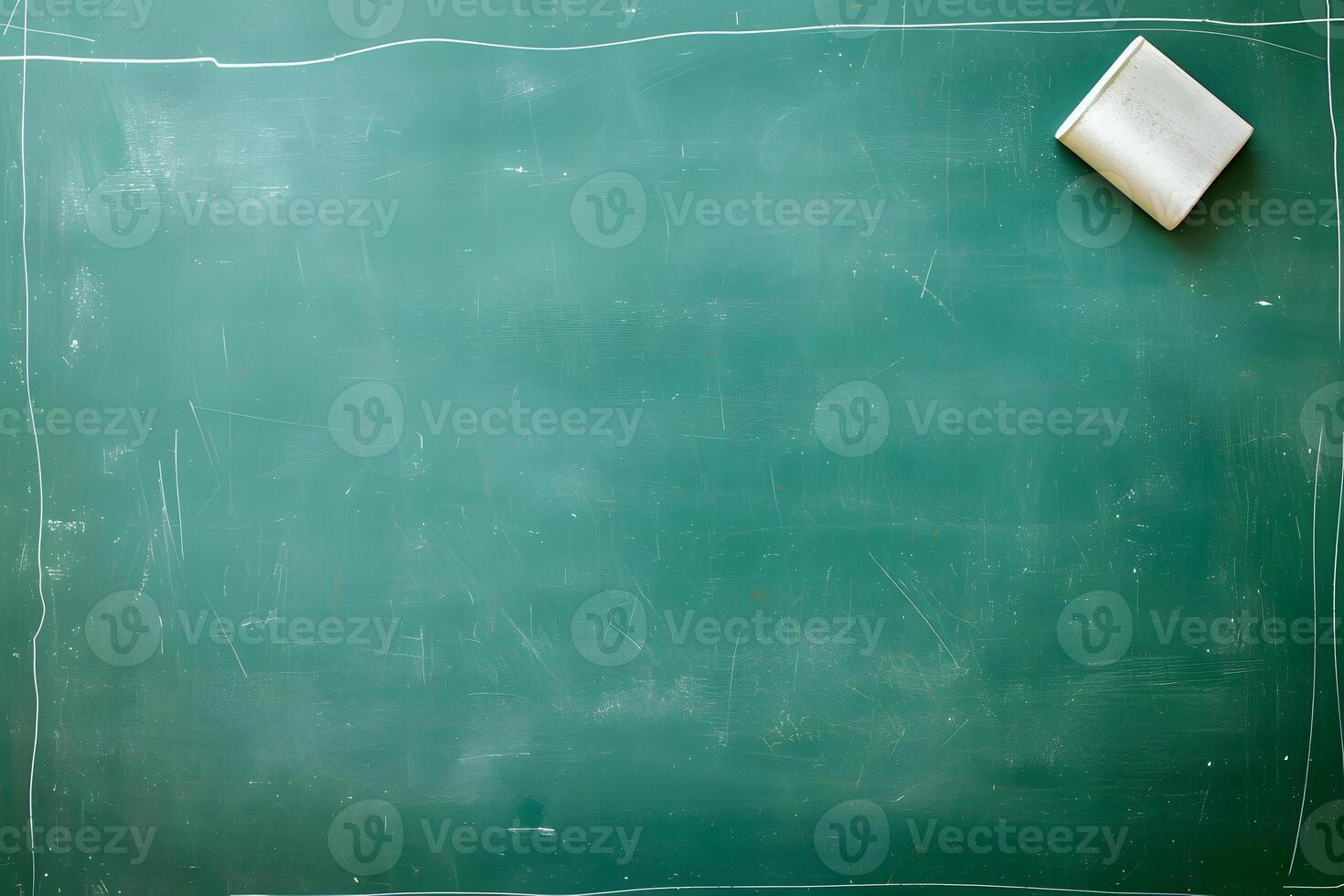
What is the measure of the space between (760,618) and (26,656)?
68.4 inches

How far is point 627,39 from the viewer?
174 centimetres

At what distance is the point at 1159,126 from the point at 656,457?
1.36 meters

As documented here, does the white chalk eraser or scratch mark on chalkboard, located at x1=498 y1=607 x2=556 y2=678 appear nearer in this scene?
the white chalk eraser

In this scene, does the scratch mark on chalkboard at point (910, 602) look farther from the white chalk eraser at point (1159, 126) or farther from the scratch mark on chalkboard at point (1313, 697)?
the white chalk eraser at point (1159, 126)

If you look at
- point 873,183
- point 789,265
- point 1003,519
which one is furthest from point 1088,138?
point 1003,519

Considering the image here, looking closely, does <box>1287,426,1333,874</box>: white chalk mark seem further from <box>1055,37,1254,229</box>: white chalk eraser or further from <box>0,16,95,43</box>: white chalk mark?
<box>0,16,95,43</box>: white chalk mark

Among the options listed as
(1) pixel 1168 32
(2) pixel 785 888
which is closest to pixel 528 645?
(2) pixel 785 888

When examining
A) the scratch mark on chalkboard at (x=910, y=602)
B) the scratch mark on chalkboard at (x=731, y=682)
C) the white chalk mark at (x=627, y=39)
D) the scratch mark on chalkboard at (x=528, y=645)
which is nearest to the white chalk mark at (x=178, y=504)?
the scratch mark on chalkboard at (x=528, y=645)

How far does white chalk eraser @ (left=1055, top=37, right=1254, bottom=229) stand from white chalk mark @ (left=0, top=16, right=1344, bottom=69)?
18cm

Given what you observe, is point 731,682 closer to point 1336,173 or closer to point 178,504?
point 178,504

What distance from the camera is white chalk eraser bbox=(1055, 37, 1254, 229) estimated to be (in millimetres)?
1666

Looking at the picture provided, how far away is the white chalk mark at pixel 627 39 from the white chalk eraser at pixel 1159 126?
18cm

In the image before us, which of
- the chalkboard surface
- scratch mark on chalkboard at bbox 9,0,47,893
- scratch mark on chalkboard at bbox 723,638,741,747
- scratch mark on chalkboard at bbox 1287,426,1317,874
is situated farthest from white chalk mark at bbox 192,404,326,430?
scratch mark on chalkboard at bbox 1287,426,1317,874

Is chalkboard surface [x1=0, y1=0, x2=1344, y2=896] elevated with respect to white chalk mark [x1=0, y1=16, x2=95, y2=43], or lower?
lower
